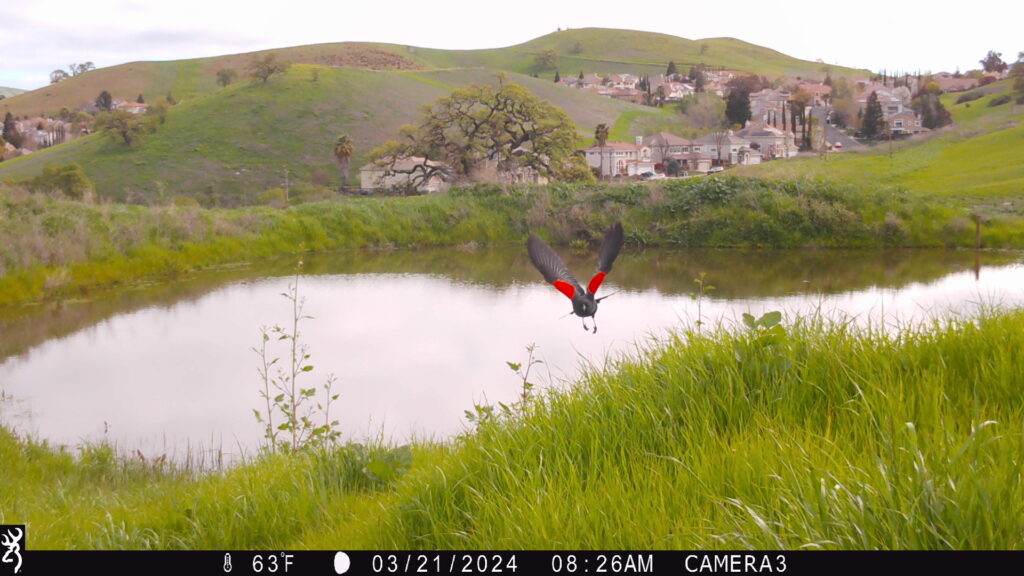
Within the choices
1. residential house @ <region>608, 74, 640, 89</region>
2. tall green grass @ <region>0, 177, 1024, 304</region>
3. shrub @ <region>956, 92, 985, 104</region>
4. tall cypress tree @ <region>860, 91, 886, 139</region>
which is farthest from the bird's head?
residential house @ <region>608, 74, 640, 89</region>

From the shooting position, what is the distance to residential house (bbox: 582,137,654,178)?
149 feet

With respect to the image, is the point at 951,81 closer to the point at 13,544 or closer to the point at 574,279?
the point at 574,279

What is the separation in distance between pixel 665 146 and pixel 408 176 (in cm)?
2729

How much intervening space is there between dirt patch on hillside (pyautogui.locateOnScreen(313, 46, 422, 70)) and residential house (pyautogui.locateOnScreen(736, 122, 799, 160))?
59.1 m

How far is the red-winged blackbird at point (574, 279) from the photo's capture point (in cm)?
430

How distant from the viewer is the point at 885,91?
86062 millimetres

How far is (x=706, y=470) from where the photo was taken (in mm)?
2600

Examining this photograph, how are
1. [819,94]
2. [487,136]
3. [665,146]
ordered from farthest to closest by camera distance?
[819,94] < [665,146] < [487,136]

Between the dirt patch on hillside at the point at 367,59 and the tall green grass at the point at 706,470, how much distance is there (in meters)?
107

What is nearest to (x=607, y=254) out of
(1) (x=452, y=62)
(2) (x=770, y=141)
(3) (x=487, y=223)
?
(3) (x=487, y=223)

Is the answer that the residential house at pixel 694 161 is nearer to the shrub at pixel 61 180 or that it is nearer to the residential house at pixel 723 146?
the residential house at pixel 723 146

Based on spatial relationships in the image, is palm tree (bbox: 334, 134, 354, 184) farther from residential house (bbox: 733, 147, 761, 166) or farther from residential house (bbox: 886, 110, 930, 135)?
residential house (bbox: 886, 110, 930, 135)
